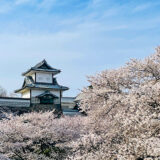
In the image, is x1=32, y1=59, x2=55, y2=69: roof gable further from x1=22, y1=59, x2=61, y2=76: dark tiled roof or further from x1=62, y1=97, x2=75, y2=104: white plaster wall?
x1=62, y1=97, x2=75, y2=104: white plaster wall

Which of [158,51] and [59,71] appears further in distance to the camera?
[59,71]

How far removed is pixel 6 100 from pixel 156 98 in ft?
60.8

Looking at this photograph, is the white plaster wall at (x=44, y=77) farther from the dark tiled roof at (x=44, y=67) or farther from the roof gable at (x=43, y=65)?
the roof gable at (x=43, y=65)

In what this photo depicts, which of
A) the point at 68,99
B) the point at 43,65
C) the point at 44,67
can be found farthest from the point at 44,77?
the point at 68,99

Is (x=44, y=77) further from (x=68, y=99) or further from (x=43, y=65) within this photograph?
(x=68, y=99)

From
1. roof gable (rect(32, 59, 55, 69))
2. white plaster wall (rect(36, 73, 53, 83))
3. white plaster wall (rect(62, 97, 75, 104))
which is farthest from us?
white plaster wall (rect(62, 97, 75, 104))

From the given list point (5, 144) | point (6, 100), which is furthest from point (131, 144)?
point (6, 100)

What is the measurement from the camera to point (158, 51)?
12812mm

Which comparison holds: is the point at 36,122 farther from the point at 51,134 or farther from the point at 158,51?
the point at 158,51

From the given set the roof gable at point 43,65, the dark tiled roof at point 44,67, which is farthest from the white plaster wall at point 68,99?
the roof gable at point 43,65

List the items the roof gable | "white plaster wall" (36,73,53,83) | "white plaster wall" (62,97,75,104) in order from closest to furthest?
"white plaster wall" (36,73,53,83), the roof gable, "white plaster wall" (62,97,75,104)

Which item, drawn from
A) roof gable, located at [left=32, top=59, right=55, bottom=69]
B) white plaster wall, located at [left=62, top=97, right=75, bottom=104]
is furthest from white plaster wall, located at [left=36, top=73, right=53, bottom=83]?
white plaster wall, located at [left=62, top=97, right=75, bottom=104]

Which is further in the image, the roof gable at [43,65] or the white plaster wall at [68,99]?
the white plaster wall at [68,99]

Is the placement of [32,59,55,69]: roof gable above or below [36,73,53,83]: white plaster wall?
above
